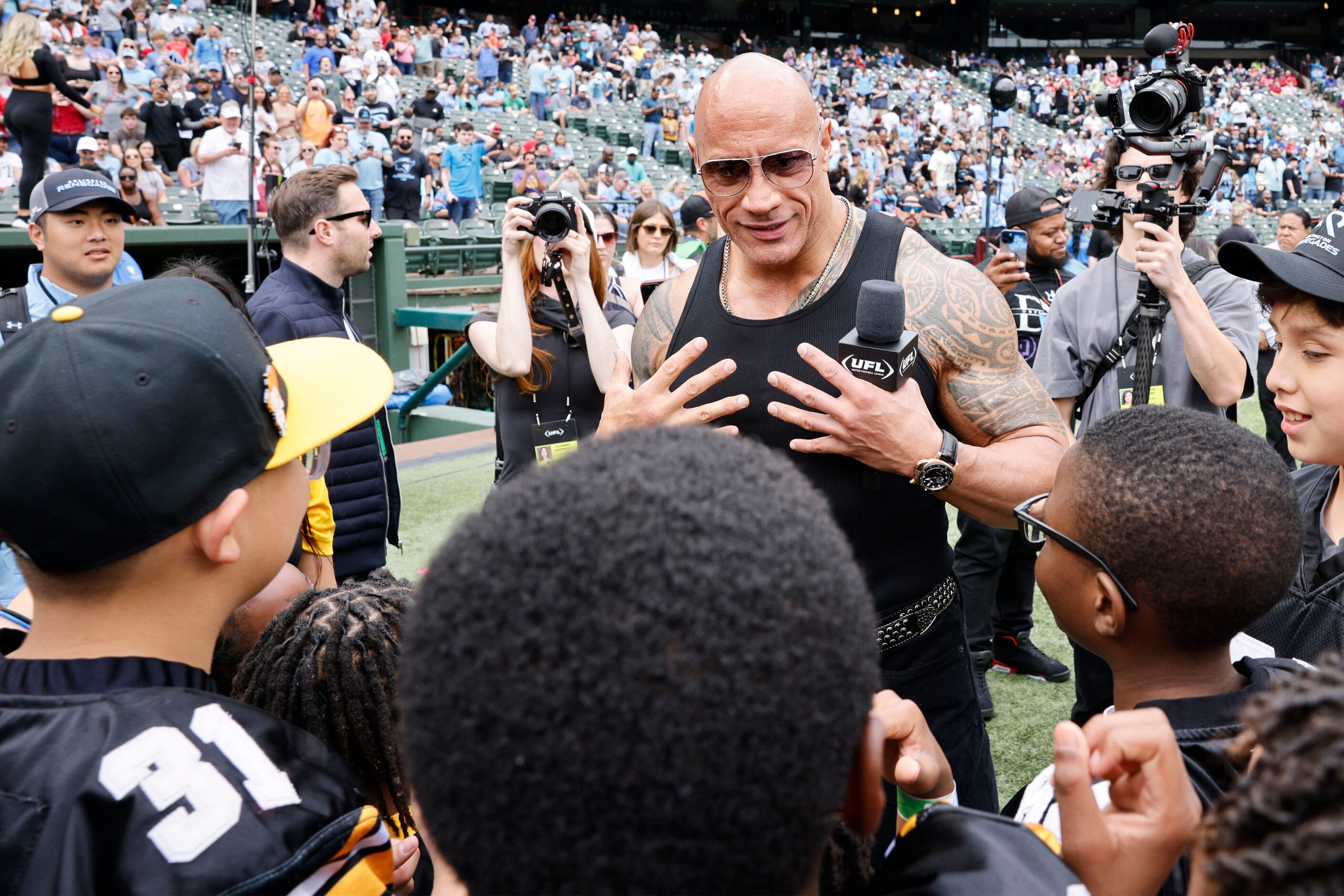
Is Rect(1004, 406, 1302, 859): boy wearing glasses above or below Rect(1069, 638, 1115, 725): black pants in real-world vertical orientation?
above

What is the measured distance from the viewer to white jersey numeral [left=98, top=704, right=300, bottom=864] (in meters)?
1.10

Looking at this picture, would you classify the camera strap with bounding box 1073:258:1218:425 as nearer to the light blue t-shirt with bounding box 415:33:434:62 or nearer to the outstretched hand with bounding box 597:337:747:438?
the outstretched hand with bounding box 597:337:747:438

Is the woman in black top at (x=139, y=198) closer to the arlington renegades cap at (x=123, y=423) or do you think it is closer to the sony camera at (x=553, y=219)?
the sony camera at (x=553, y=219)

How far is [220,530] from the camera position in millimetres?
1278

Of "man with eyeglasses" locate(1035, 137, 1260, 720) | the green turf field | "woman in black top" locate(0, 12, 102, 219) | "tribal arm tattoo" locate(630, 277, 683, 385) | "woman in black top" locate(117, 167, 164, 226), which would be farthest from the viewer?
"woman in black top" locate(117, 167, 164, 226)

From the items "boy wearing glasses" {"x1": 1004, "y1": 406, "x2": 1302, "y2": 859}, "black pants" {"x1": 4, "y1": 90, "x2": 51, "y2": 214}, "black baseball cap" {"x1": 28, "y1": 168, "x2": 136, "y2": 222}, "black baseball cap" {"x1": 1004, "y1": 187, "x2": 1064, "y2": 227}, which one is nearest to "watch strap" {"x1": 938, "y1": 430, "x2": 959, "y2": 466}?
"boy wearing glasses" {"x1": 1004, "y1": 406, "x2": 1302, "y2": 859}

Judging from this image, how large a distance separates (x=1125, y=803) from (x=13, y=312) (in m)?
4.09

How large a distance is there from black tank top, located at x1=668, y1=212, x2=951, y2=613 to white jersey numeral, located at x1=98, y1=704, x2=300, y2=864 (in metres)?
1.32

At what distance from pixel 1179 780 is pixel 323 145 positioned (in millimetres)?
14116

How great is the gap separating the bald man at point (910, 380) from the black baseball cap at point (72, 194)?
2931 mm

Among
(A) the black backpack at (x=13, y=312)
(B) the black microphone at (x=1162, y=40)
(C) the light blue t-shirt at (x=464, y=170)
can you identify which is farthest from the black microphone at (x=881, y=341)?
→ (C) the light blue t-shirt at (x=464, y=170)

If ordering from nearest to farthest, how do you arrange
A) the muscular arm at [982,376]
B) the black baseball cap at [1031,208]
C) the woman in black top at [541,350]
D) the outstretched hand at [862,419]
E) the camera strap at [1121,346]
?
the outstretched hand at [862,419], the muscular arm at [982,376], the camera strap at [1121,346], the woman in black top at [541,350], the black baseball cap at [1031,208]

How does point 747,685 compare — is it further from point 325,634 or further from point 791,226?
point 791,226

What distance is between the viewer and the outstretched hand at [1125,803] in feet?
3.56
